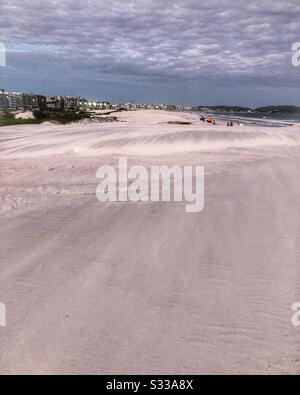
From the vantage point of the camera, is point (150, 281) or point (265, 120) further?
point (265, 120)

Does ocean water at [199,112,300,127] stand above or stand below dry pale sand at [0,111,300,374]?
above

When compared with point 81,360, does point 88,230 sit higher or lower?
higher

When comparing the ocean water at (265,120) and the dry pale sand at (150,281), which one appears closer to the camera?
the dry pale sand at (150,281)

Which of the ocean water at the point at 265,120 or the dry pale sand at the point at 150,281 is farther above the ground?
the ocean water at the point at 265,120

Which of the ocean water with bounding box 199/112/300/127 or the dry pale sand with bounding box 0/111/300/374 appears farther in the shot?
the ocean water with bounding box 199/112/300/127

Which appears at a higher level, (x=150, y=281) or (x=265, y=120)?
(x=265, y=120)
